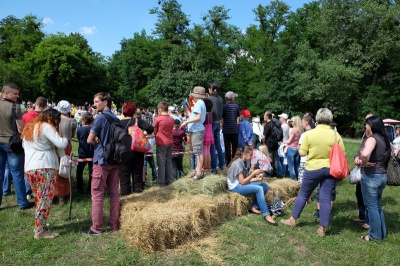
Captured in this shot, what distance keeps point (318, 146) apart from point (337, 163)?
1.38 ft

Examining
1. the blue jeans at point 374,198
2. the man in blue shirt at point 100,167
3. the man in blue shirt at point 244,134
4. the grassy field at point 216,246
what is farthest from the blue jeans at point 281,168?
the man in blue shirt at point 100,167

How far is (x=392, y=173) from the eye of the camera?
18.5 ft

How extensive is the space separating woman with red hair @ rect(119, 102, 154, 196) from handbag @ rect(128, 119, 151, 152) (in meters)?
0.15

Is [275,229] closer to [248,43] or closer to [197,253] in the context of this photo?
[197,253]

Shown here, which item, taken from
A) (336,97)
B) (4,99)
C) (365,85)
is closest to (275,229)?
(4,99)

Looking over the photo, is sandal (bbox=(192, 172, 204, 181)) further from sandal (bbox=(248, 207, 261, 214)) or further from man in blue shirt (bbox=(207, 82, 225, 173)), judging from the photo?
sandal (bbox=(248, 207, 261, 214))

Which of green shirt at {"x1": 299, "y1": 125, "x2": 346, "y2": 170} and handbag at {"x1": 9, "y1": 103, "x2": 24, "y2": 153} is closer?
Answer: green shirt at {"x1": 299, "y1": 125, "x2": 346, "y2": 170}

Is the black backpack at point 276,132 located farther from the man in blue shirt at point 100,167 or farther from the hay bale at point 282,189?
the man in blue shirt at point 100,167

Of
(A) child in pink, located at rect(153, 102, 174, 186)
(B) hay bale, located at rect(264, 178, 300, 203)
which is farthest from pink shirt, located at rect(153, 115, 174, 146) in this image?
(B) hay bale, located at rect(264, 178, 300, 203)

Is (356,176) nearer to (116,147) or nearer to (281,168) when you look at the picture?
(281,168)

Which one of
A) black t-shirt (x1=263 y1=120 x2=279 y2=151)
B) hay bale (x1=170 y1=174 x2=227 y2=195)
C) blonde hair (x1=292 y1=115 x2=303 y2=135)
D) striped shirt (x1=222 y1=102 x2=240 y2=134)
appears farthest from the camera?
black t-shirt (x1=263 y1=120 x2=279 y2=151)

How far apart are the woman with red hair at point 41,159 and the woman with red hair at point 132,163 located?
5.32ft

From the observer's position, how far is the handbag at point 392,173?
5.62 m

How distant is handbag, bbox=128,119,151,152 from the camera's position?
20.1 feet
